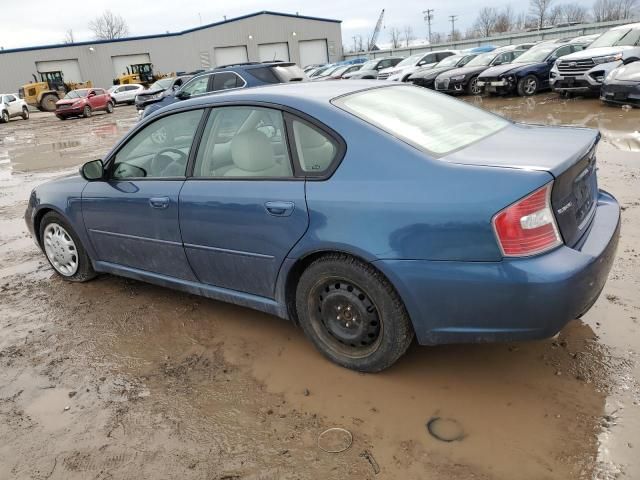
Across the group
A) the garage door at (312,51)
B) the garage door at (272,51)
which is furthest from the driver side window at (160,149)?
the garage door at (312,51)

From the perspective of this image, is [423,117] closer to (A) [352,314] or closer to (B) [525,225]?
(B) [525,225]

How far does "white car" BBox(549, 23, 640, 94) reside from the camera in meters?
12.7

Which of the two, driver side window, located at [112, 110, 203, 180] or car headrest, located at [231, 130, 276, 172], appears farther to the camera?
driver side window, located at [112, 110, 203, 180]

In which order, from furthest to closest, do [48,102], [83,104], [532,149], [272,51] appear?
[272,51]
[48,102]
[83,104]
[532,149]

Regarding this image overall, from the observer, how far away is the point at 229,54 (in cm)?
5191

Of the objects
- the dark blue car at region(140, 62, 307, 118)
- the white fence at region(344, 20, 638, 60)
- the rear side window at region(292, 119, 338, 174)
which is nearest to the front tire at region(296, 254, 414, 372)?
the rear side window at region(292, 119, 338, 174)

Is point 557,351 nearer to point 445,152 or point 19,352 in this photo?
point 445,152

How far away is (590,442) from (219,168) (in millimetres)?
2473

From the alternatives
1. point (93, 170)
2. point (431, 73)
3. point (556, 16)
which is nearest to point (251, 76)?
point (93, 170)

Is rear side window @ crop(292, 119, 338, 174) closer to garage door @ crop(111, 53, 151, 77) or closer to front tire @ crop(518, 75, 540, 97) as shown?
front tire @ crop(518, 75, 540, 97)

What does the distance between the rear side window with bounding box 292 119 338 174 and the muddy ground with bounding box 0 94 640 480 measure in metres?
1.17

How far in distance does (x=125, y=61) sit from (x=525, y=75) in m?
44.3

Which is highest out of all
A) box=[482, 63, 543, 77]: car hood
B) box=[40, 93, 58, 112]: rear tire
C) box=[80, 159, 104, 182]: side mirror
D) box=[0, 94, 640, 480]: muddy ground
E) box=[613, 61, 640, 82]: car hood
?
box=[40, 93, 58, 112]: rear tire

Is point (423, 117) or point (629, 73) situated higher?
point (423, 117)
